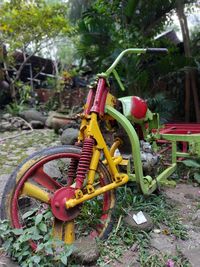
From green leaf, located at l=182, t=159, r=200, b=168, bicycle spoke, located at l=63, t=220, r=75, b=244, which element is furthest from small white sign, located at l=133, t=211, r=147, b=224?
green leaf, located at l=182, t=159, r=200, b=168

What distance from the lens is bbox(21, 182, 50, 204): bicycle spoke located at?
194 cm

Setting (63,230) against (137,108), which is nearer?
(63,230)

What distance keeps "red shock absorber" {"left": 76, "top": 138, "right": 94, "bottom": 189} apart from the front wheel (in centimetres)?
9

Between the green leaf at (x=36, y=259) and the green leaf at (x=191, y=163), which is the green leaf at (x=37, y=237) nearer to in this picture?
the green leaf at (x=36, y=259)

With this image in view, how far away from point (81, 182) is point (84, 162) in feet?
0.43

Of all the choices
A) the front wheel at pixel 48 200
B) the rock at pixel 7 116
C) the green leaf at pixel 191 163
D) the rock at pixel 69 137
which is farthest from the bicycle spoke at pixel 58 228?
the rock at pixel 7 116

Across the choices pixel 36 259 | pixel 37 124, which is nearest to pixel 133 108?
pixel 36 259

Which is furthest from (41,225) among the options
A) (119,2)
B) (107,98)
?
(119,2)

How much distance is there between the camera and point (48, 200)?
1962 millimetres

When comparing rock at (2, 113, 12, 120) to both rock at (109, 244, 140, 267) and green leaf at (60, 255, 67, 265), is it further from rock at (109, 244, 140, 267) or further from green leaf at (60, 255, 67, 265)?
green leaf at (60, 255, 67, 265)

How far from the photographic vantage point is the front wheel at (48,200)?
6.24 ft

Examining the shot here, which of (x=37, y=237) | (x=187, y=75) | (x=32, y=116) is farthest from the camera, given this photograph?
(x=32, y=116)

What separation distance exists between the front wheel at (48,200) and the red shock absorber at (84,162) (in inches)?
3.7

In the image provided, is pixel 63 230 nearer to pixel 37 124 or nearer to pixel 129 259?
pixel 129 259
